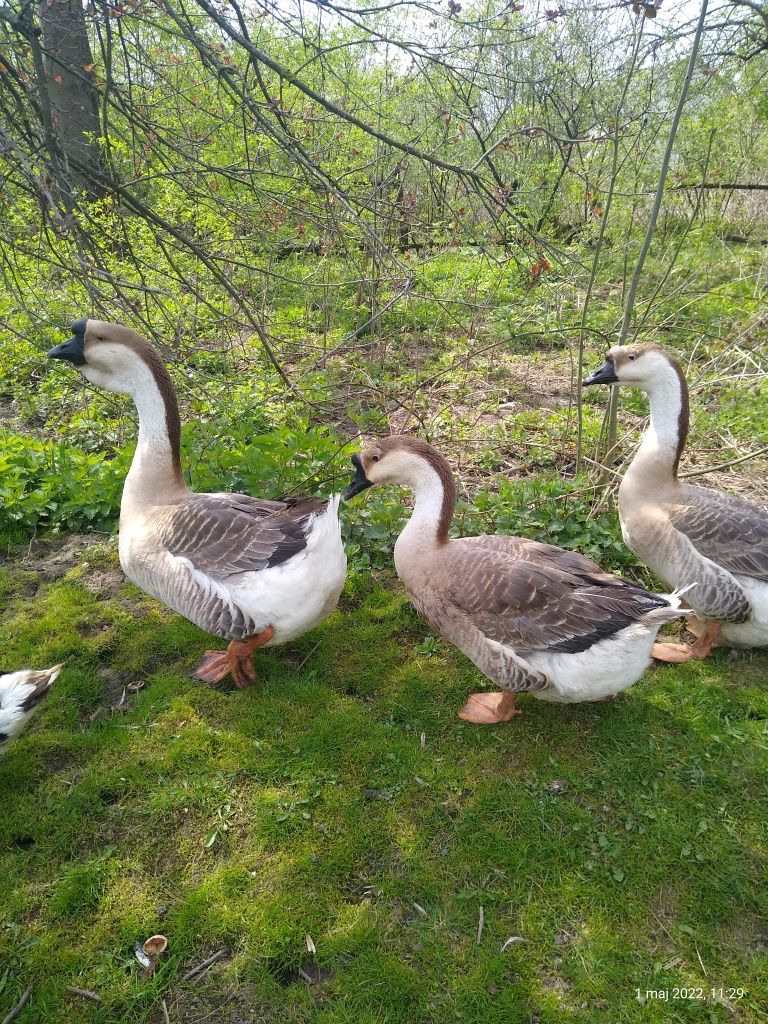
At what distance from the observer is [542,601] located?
9.34ft

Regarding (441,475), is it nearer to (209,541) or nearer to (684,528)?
(209,541)

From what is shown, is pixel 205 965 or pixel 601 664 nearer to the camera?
pixel 205 965

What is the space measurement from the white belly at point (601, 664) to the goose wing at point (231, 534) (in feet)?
4.33

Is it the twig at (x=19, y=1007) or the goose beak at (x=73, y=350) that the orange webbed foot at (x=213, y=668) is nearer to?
the twig at (x=19, y=1007)

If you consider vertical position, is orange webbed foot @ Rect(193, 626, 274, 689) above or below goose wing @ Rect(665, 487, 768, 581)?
below

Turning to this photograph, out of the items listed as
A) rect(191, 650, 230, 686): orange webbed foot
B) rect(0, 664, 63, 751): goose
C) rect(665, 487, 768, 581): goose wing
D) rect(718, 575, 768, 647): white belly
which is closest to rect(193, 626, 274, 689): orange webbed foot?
rect(191, 650, 230, 686): orange webbed foot

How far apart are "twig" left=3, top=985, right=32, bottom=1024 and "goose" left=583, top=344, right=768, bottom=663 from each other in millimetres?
3278

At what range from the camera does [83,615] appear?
3789mm

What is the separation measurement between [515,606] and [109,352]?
255 cm

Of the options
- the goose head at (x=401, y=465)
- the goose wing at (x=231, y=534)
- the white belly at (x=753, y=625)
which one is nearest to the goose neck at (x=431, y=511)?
the goose head at (x=401, y=465)

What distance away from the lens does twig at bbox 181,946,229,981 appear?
2164 mm

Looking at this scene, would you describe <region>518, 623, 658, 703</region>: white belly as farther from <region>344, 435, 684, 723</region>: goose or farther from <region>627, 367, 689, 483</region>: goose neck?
<region>627, 367, 689, 483</region>: goose neck

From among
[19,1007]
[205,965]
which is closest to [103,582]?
[19,1007]

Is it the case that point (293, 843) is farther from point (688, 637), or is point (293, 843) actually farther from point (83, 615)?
point (688, 637)
